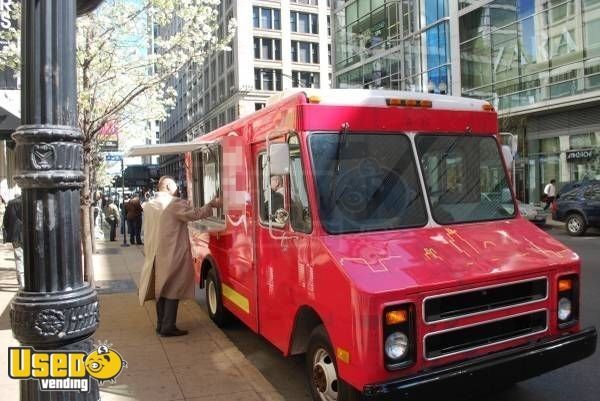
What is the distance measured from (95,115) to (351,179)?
22.9 feet

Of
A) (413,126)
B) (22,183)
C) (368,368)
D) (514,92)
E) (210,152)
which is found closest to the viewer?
(22,183)

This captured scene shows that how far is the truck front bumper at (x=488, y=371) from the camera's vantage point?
3446mm

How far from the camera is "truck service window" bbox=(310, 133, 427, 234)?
170 inches

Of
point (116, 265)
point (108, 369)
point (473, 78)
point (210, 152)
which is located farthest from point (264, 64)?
point (108, 369)

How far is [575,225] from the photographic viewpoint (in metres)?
16.9

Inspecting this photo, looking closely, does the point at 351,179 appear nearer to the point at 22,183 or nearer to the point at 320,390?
the point at 320,390

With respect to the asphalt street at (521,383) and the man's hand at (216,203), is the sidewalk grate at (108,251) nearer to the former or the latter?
the asphalt street at (521,383)

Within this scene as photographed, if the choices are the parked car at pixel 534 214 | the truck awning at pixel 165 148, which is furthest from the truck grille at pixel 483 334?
the parked car at pixel 534 214

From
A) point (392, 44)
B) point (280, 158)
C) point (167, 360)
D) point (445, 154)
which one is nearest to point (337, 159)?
point (280, 158)

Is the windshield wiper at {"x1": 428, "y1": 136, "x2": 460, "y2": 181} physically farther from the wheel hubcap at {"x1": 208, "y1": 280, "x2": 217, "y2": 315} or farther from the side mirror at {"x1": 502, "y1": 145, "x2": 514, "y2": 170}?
the wheel hubcap at {"x1": 208, "y1": 280, "x2": 217, "y2": 315}

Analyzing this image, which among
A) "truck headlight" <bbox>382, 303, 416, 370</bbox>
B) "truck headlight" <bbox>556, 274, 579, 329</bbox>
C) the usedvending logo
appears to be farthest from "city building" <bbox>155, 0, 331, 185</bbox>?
the usedvending logo

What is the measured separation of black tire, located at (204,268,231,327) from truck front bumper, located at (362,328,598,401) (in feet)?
12.6

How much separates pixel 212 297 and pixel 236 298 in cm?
123

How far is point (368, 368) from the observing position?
3.53 meters
